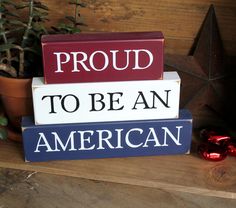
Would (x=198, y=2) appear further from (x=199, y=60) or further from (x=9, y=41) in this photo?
(x=9, y=41)

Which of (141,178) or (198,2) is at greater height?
(198,2)

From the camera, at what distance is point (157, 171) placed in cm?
84

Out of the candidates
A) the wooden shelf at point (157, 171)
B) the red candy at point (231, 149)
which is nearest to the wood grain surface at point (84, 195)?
the wooden shelf at point (157, 171)

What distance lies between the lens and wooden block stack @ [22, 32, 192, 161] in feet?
2.57

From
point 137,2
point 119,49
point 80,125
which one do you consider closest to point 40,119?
point 80,125

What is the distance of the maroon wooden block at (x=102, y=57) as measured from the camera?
30.5 inches

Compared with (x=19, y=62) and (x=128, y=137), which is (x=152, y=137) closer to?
(x=128, y=137)

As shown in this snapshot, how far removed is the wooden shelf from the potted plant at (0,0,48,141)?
9cm

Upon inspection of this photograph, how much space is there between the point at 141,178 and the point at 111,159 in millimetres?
78

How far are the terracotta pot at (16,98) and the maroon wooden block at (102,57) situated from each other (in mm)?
76

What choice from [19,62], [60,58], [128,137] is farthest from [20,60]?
[128,137]

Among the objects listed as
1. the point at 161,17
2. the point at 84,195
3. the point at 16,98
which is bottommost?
the point at 84,195

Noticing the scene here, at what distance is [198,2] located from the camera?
3.01 feet

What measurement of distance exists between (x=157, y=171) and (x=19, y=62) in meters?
0.33
